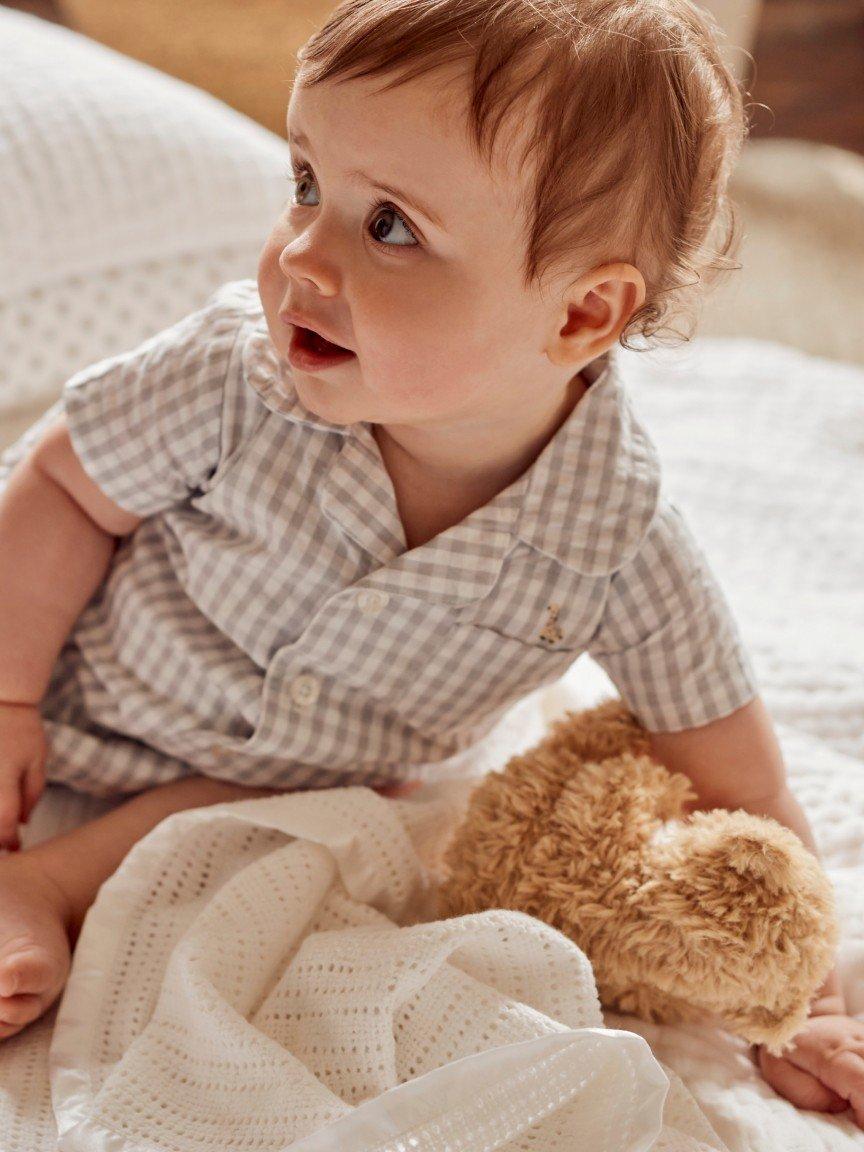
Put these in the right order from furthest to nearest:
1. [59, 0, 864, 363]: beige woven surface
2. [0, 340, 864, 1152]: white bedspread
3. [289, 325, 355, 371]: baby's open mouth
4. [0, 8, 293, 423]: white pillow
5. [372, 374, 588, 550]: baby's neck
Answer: [59, 0, 864, 363]: beige woven surface < [0, 8, 293, 423]: white pillow < [372, 374, 588, 550]: baby's neck < [289, 325, 355, 371]: baby's open mouth < [0, 340, 864, 1152]: white bedspread

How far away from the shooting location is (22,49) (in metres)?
1.16

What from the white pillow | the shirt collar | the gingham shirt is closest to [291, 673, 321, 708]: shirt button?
the gingham shirt

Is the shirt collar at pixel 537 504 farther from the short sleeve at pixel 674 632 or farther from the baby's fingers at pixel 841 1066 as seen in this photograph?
the baby's fingers at pixel 841 1066

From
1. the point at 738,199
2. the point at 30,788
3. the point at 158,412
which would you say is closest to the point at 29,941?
the point at 30,788

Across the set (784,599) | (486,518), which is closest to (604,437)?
(486,518)

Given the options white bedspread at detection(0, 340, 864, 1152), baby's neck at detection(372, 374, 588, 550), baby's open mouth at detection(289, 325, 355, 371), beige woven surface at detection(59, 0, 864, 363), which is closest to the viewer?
white bedspread at detection(0, 340, 864, 1152)

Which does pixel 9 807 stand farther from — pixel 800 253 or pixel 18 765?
pixel 800 253

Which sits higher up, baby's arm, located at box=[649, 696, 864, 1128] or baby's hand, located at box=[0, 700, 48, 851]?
baby's arm, located at box=[649, 696, 864, 1128]

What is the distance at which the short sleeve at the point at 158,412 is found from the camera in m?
0.86

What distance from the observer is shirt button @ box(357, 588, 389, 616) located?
2.73 feet

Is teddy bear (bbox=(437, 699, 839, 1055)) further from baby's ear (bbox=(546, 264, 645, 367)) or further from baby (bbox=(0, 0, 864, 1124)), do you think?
baby's ear (bbox=(546, 264, 645, 367))

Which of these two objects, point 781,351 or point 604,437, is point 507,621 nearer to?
point 604,437

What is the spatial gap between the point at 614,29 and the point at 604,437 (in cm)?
27

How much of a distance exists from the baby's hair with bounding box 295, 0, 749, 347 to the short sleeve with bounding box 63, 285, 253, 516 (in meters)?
0.22
